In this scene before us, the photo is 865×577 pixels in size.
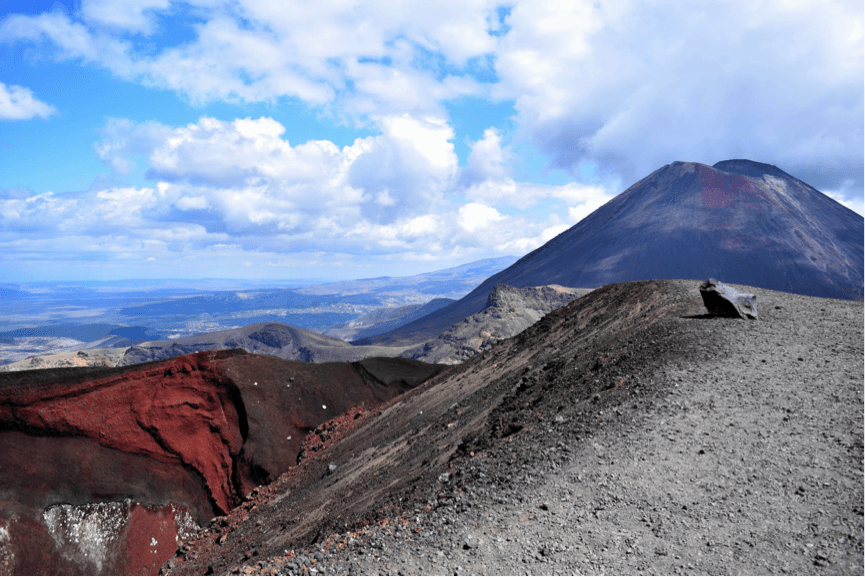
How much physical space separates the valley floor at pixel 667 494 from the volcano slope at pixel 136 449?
10.7 meters

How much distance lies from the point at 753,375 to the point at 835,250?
118 metres

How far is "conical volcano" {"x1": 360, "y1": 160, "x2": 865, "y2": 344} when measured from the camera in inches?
3642

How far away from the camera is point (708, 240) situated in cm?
10488

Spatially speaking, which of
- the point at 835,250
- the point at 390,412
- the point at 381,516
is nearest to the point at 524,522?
the point at 381,516

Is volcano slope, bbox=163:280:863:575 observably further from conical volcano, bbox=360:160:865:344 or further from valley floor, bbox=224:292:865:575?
conical volcano, bbox=360:160:865:344

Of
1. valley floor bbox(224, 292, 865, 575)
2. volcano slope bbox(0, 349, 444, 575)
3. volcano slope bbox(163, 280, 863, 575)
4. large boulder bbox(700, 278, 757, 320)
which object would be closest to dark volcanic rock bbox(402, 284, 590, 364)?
volcano slope bbox(0, 349, 444, 575)

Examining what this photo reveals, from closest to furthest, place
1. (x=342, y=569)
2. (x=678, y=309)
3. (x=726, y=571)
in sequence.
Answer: (x=726, y=571) → (x=342, y=569) → (x=678, y=309)

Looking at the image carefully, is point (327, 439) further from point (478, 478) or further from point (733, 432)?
point (733, 432)

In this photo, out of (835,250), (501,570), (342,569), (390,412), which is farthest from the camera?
(835,250)

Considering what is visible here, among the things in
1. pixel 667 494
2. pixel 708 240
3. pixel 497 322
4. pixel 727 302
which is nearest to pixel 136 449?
pixel 667 494

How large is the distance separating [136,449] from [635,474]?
53.2ft

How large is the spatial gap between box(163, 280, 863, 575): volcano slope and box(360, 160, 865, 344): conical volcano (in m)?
91.5

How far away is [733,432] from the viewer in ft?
25.3

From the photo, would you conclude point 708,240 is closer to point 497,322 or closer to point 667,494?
point 497,322
